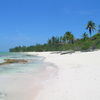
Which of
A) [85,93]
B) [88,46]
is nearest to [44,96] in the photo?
[85,93]

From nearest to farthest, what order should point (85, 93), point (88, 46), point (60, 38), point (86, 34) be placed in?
point (85, 93) < point (88, 46) < point (86, 34) < point (60, 38)

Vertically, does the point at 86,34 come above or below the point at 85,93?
above

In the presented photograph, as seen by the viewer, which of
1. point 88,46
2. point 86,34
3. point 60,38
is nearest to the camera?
point 88,46

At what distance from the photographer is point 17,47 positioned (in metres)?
153

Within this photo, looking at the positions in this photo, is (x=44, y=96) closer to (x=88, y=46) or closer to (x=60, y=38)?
(x=88, y=46)

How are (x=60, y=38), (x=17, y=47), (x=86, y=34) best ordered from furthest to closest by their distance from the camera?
1. (x=17, y=47)
2. (x=60, y=38)
3. (x=86, y=34)

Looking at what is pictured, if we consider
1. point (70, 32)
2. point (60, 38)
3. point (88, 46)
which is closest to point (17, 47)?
point (60, 38)

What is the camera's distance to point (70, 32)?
8438 cm

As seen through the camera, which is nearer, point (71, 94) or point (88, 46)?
point (71, 94)

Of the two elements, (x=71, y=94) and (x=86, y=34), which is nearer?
(x=71, y=94)

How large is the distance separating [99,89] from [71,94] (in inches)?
44.8

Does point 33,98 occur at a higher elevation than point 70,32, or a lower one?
lower

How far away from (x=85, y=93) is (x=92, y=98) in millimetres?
642

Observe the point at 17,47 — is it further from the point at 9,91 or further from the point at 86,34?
the point at 9,91
